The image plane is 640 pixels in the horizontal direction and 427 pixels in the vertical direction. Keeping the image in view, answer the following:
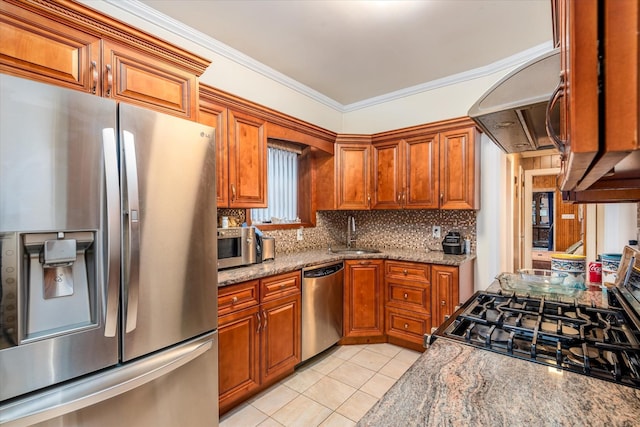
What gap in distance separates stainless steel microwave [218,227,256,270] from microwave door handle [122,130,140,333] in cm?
87

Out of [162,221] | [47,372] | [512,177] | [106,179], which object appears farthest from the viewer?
[512,177]

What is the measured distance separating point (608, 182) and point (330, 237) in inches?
118

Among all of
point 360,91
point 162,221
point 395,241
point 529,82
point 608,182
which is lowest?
point 395,241

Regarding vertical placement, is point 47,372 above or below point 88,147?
below

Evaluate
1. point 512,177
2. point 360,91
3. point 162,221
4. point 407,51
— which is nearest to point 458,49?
point 407,51

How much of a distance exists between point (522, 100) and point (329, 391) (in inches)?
88.2

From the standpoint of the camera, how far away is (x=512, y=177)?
3443 mm

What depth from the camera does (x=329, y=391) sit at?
7.46ft

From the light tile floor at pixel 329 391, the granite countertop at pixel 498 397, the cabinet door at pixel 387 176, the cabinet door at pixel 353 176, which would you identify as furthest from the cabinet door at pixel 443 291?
the granite countertop at pixel 498 397

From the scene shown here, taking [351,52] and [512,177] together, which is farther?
[512,177]

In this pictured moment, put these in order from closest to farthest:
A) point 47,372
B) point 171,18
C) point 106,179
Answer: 1. point 47,372
2. point 106,179
3. point 171,18

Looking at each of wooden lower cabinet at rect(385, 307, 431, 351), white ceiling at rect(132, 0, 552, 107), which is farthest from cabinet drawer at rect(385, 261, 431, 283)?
white ceiling at rect(132, 0, 552, 107)

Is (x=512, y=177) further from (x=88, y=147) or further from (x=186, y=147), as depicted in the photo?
(x=88, y=147)

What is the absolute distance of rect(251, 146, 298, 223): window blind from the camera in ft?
10.4
